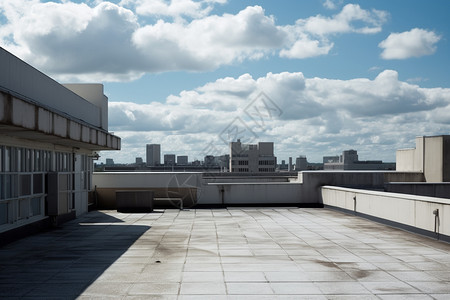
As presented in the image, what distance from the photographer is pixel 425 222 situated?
1548cm

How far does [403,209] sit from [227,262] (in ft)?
28.1

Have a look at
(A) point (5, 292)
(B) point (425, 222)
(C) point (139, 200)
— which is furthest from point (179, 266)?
(C) point (139, 200)

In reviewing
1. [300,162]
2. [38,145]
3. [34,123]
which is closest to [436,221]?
[34,123]

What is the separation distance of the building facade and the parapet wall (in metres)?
12.0

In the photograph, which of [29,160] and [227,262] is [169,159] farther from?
[227,262]

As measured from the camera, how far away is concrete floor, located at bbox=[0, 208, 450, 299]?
356 inches

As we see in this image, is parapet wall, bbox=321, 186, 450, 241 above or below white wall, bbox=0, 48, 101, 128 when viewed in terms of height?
below

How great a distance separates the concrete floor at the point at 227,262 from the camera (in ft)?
29.6

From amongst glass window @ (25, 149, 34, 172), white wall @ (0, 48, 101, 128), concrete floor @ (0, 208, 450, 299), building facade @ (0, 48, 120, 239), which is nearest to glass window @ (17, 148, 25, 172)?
building facade @ (0, 48, 120, 239)

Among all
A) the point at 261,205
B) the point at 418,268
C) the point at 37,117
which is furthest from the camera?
the point at 261,205

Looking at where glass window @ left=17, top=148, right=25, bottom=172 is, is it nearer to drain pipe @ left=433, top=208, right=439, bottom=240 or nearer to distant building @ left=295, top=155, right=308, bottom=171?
drain pipe @ left=433, top=208, right=439, bottom=240

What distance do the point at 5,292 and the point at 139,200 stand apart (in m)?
16.5

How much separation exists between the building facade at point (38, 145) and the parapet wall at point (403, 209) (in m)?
12.0

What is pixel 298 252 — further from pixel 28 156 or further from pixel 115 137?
pixel 115 137
